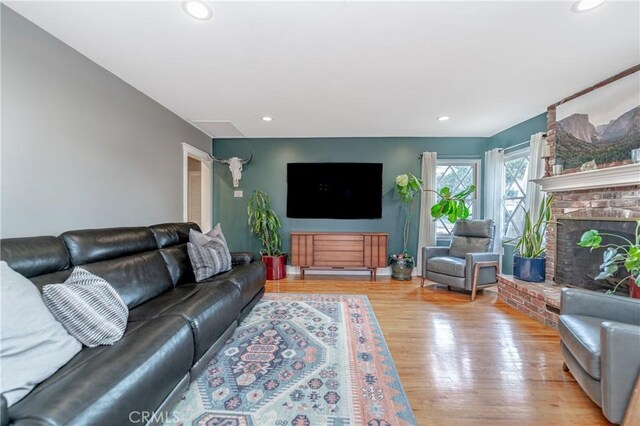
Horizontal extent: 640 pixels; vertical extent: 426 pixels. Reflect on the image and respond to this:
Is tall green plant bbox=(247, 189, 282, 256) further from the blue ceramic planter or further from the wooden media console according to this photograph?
the blue ceramic planter

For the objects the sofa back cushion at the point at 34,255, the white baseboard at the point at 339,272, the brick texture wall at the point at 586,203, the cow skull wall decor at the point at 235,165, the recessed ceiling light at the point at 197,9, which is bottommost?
the white baseboard at the point at 339,272

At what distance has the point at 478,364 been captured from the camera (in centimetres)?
192

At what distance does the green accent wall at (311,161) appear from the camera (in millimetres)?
4484

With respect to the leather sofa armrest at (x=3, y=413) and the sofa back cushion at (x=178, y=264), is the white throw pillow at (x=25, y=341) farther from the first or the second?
the sofa back cushion at (x=178, y=264)

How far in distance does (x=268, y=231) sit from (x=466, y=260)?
9.79 ft

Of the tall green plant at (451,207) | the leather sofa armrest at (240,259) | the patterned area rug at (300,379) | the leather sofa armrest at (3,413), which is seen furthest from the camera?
the tall green plant at (451,207)

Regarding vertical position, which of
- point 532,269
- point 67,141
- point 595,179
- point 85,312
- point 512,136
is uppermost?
point 512,136

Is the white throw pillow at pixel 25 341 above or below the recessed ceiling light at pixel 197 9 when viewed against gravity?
below

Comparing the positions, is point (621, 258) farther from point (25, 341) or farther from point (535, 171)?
point (25, 341)

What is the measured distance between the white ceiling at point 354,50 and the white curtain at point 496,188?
954mm

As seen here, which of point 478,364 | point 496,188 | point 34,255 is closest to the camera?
point 34,255

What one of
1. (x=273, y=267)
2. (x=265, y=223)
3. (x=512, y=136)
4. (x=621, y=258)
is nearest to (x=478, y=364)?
(x=621, y=258)

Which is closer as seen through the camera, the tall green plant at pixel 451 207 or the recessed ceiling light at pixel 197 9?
the recessed ceiling light at pixel 197 9

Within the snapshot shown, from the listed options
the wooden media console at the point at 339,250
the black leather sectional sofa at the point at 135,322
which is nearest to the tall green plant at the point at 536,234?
the wooden media console at the point at 339,250
